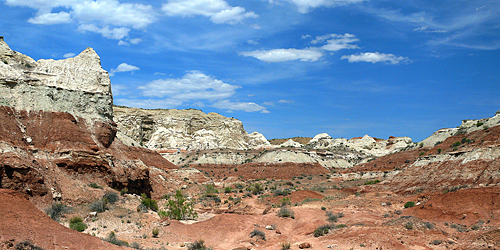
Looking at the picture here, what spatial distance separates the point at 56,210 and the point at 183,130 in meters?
67.8

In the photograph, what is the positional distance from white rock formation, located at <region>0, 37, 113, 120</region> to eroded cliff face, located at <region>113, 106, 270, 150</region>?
42.8m

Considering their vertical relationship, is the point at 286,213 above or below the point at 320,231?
above

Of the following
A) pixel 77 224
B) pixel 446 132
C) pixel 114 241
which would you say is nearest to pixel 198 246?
pixel 114 241

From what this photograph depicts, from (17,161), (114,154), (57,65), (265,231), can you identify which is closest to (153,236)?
(265,231)

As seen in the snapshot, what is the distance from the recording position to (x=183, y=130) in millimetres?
84250

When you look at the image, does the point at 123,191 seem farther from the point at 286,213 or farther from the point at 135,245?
the point at 286,213

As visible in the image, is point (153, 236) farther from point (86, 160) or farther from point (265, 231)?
point (86, 160)

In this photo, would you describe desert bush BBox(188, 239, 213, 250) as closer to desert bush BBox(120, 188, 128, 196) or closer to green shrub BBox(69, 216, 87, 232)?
green shrub BBox(69, 216, 87, 232)

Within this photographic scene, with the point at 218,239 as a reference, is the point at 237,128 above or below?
above

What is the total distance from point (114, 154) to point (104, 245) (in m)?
14.8

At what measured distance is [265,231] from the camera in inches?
742

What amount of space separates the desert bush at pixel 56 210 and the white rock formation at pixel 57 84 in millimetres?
8744

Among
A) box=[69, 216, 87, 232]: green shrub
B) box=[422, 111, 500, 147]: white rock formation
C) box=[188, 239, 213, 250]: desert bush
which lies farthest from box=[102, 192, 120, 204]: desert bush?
box=[422, 111, 500, 147]: white rock formation

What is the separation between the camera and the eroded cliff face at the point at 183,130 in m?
73.6
